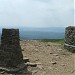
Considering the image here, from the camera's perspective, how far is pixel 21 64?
51.1 ft

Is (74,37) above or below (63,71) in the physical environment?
above

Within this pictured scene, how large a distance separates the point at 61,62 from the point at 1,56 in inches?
167

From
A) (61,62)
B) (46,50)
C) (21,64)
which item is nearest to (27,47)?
(46,50)

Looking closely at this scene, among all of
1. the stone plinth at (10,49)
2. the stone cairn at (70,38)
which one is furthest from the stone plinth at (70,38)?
the stone plinth at (10,49)

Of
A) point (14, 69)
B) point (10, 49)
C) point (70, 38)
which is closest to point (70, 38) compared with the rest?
point (70, 38)

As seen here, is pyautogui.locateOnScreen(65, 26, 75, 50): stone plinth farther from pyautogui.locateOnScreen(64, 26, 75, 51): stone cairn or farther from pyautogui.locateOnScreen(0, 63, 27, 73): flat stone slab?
pyautogui.locateOnScreen(0, 63, 27, 73): flat stone slab

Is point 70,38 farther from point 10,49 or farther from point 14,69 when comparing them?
point 14,69

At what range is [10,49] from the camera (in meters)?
15.2

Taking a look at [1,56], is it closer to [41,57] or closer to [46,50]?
[41,57]

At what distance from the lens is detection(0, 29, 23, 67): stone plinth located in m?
15.1

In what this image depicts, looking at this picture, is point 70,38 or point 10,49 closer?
point 10,49

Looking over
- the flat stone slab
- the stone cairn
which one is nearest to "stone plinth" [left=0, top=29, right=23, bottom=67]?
the flat stone slab

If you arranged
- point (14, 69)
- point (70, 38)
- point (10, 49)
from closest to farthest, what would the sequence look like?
1. point (14, 69)
2. point (10, 49)
3. point (70, 38)

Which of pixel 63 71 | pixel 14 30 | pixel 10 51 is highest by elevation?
pixel 14 30
